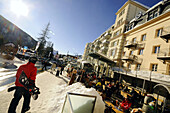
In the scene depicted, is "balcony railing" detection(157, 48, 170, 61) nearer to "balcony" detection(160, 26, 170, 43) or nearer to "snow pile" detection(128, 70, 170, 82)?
"balcony" detection(160, 26, 170, 43)

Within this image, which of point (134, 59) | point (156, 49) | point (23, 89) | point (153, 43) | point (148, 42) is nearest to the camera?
point (23, 89)

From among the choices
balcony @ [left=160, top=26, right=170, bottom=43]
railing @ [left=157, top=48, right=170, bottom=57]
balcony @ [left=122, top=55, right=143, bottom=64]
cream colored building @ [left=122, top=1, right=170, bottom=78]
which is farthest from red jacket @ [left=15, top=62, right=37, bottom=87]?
balcony @ [left=122, top=55, right=143, bottom=64]

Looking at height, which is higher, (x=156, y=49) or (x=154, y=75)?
(x=156, y=49)

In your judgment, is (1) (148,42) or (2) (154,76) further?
(1) (148,42)

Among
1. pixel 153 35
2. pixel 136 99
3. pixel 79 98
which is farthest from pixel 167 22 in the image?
pixel 79 98

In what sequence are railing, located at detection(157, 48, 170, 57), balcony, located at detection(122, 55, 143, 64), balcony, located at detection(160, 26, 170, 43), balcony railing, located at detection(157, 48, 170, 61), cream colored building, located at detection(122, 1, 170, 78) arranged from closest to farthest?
balcony railing, located at detection(157, 48, 170, 61), railing, located at detection(157, 48, 170, 57), balcony, located at detection(160, 26, 170, 43), cream colored building, located at detection(122, 1, 170, 78), balcony, located at detection(122, 55, 143, 64)

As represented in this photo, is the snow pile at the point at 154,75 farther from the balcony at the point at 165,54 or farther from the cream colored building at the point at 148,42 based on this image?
the balcony at the point at 165,54

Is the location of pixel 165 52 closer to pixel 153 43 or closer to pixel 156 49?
pixel 156 49

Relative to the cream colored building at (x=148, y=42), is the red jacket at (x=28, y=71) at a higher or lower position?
lower

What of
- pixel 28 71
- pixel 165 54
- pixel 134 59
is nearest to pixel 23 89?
pixel 28 71

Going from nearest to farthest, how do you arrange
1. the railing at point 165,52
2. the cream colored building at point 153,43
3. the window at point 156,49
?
1. the railing at point 165,52
2. the cream colored building at point 153,43
3. the window at point 156,49

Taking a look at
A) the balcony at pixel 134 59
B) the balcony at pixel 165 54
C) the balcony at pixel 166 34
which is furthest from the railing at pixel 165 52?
the balcony at pixel 134 59

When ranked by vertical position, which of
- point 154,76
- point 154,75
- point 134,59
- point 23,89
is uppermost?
point 134,59

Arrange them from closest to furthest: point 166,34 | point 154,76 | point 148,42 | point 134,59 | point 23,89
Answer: point 23,89 < point 154,76 < point 166,34 < point 148,42 < point 134,59
